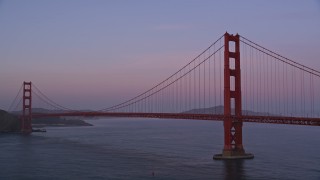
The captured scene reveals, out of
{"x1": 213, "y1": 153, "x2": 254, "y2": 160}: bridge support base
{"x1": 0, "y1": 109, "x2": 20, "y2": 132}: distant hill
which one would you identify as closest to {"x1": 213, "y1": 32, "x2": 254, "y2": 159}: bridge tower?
{"x1": 213, "y1": 153, "x2": 254, "y2": 160}: bridge support base

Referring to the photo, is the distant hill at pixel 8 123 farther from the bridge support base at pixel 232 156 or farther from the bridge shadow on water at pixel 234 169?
the bridge shadow on water at pixel 234 169

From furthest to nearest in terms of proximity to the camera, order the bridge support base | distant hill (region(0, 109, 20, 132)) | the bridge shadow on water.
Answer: distant hill (region(0, 109, 20, 132)) → the bridge support base → the bridge shadow on water

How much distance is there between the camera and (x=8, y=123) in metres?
74.3

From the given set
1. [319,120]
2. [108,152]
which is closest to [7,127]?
[108,152]

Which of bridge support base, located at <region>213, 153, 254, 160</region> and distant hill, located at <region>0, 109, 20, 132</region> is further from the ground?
distant hill, located at <region>0, 109, 20, 132</region>

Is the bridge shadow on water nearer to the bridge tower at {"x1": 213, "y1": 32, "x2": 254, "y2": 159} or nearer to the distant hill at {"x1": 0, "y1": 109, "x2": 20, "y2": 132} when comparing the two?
the bridge tower at {"x1": 213, "y1": 32, "x2": 254, "y2": 159}

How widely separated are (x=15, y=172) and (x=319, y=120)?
1825cm

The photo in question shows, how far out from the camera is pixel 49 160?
32.5 m

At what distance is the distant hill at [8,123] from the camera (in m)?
73.9

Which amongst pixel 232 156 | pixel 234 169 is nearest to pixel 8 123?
pixel 232 156

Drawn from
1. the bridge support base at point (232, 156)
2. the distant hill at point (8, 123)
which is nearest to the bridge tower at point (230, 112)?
the bridge support base at point (232, 156)

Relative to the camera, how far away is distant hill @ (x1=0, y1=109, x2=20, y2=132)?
73938 millimetres

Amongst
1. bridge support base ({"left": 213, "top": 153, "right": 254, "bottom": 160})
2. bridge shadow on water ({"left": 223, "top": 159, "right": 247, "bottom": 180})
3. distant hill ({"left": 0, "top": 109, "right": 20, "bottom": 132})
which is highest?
distant hill ({"left": 0, "top": 109, "right": 20, "bottom": 132})

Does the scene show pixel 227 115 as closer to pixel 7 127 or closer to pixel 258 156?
pixel 258 156
